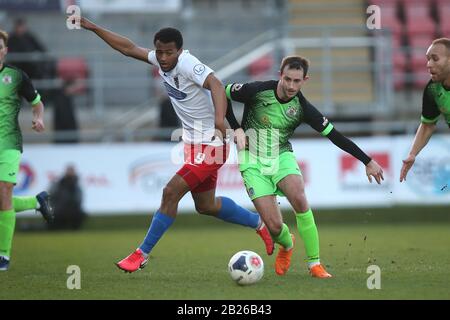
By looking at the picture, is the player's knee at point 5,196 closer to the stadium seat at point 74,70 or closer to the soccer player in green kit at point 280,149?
the soccer player in green kit at point 280,149

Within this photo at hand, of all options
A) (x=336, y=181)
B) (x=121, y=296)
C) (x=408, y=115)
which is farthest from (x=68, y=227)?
(x=121, y=296)

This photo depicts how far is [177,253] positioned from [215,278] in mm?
3085

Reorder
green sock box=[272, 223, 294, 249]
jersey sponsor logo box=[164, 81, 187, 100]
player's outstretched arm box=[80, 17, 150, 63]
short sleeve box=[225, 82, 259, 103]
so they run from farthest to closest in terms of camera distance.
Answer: player's outstretched arm box=[80, 17, 150, 63] → jersey sponsor logo box=[164, 81, 187, 100] → short sleeve box=[225, 82, 259, 103] → green sock box=[272, 223, 294, 249]

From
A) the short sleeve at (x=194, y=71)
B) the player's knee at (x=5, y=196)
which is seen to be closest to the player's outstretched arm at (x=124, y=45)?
the short sleeve at (x=194, y=71)

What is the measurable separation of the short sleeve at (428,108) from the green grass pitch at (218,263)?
153cm

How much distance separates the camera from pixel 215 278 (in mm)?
8578

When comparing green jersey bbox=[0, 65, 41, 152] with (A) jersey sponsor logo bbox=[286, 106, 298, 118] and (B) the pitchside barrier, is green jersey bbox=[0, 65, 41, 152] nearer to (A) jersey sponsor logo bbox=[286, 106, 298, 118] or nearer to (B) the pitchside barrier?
(A) jersey sponsor logo bbox=[286, 106, 298, 118]

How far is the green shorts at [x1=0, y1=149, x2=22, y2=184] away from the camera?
30.9 feet

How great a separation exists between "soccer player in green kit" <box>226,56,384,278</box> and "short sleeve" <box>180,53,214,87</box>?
0.37 m

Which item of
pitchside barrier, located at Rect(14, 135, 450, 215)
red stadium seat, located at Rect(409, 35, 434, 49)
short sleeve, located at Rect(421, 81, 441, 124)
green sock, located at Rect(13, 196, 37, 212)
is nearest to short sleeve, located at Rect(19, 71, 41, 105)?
green sock, located at Rect(13, 196, 37, 212)

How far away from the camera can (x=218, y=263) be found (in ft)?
33.1

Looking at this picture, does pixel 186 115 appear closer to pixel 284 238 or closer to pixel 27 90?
pixel 284 238
